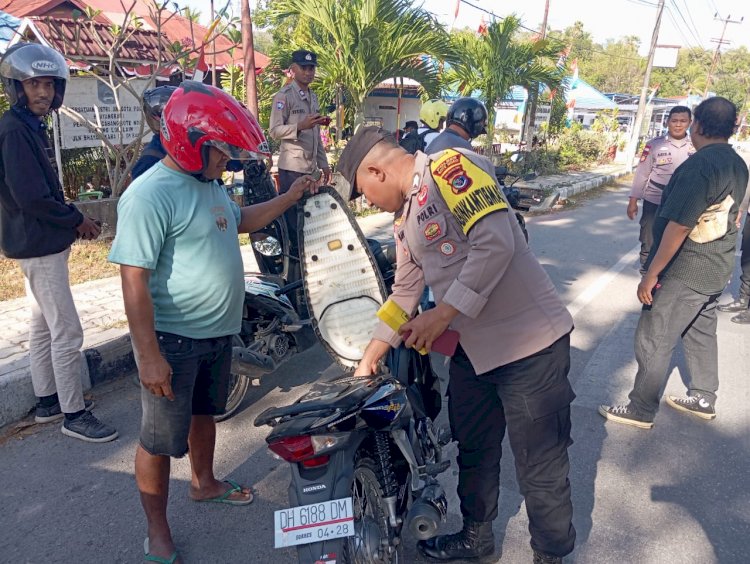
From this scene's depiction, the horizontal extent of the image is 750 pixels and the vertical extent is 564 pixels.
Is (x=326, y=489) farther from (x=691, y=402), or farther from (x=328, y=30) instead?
(x=328, y=30)

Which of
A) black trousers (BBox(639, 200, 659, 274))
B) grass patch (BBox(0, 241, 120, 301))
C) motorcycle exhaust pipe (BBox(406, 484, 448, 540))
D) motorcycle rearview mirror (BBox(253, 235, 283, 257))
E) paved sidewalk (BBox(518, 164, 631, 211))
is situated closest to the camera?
motorcycle exhaust pipe (BBox(406, 484, 448, 540))

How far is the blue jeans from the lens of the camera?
11.2 ft

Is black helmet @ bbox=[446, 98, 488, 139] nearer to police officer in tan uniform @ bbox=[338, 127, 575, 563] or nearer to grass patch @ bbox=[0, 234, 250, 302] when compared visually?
police officer in tan uniform @ bbox=[338, 127, 575, 563]

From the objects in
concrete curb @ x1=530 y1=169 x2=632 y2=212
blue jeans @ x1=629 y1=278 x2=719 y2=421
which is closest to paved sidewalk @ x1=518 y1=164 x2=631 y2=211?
concrete curb @ x1=530 y1=169 x2=632 y2=212

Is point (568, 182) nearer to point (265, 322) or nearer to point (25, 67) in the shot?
point (265, 322)

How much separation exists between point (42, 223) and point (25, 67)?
0.77 meters

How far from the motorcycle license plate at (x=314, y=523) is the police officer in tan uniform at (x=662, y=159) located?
5036mm

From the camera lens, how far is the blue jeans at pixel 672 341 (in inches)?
134

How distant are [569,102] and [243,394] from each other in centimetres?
2260

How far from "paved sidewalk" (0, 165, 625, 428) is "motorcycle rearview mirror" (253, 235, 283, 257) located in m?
1.13

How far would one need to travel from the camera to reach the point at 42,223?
3070 millimetres

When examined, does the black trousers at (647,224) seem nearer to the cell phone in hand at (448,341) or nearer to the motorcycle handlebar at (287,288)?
the motorcycle handlebar at (287,288)

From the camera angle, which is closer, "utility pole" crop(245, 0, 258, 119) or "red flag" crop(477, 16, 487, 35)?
"utility pole" crop(245, 0, 258, 119)

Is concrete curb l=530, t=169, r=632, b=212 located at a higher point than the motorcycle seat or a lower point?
lower
